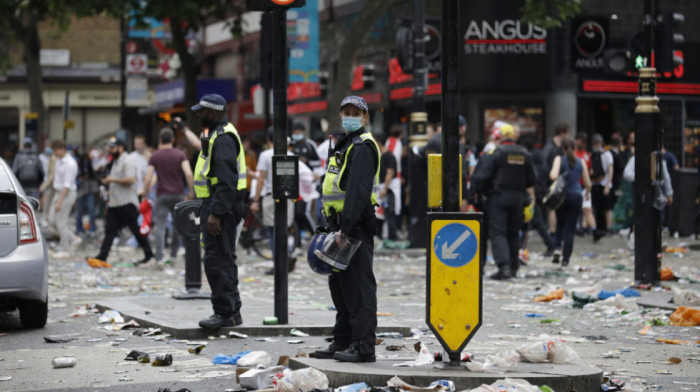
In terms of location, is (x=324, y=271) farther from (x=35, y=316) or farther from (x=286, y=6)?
(x=35, y=316)

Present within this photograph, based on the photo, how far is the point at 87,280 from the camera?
15.0m

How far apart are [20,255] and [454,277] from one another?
4359mm

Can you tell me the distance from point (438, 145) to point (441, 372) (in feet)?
32.3

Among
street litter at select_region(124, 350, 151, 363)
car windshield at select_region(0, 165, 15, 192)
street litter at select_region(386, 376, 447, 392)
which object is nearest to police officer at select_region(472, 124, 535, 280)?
car windshield at select_region(0, 165, 15, 192)

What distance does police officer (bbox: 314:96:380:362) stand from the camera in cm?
762

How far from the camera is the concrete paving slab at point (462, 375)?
23.4 feet

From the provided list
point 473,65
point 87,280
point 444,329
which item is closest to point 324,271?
point 444,329

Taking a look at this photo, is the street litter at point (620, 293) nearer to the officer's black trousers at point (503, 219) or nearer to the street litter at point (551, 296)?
the street litter at point (551, 296)

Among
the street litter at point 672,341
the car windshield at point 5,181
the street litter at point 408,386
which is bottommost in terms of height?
the street litter at point 672,341

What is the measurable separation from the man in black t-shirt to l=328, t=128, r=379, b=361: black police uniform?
11.7m

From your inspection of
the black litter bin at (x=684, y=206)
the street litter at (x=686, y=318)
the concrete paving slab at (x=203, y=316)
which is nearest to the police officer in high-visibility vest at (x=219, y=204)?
the concrete paving slab at (x=203, y=316)

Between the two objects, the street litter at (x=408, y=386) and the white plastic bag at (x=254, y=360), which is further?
the white plastic bag at (x=254, y=360)

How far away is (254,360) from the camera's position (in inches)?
320

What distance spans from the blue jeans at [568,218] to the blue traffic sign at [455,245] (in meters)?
9.89
